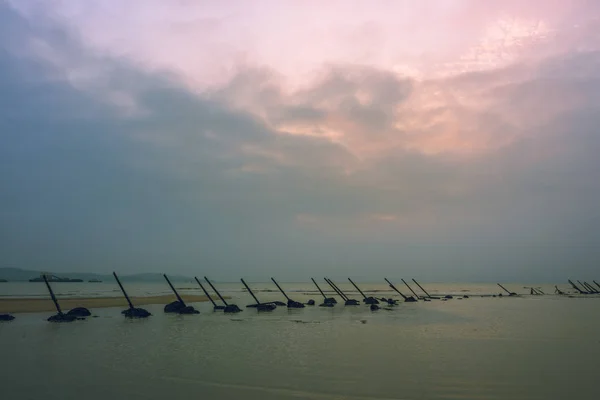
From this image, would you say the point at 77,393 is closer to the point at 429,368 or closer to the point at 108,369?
the point at 108,369

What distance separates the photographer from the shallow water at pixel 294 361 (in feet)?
44.1

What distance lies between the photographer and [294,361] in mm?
18016

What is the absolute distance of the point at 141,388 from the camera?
13500mm

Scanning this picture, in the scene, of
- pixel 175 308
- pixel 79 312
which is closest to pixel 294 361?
pixel 79 312

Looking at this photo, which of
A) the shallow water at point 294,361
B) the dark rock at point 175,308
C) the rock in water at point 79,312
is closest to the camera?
the shallow water at point 294,361

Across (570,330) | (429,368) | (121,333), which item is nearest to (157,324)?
(121,333)

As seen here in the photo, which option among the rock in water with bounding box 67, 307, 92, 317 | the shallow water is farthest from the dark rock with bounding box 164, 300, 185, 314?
the shallow water

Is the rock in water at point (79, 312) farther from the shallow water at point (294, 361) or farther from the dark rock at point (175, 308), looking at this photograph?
the dark rock at point (175, 308)

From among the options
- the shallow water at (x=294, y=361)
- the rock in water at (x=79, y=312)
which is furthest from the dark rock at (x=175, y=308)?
the shallow water at (x=294, y=361)

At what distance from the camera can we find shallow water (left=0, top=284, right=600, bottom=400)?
1344 cm

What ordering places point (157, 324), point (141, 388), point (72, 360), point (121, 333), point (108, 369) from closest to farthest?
point (141, 388), point (108, 369), point (72, 360), point (121, 333), point (157, 324)

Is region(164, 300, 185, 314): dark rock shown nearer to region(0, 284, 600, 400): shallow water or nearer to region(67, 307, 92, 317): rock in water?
region(67, 307, 92, 317): rock in water

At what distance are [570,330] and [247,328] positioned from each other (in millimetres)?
21057

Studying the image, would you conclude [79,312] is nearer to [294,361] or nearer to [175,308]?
[175,308]
